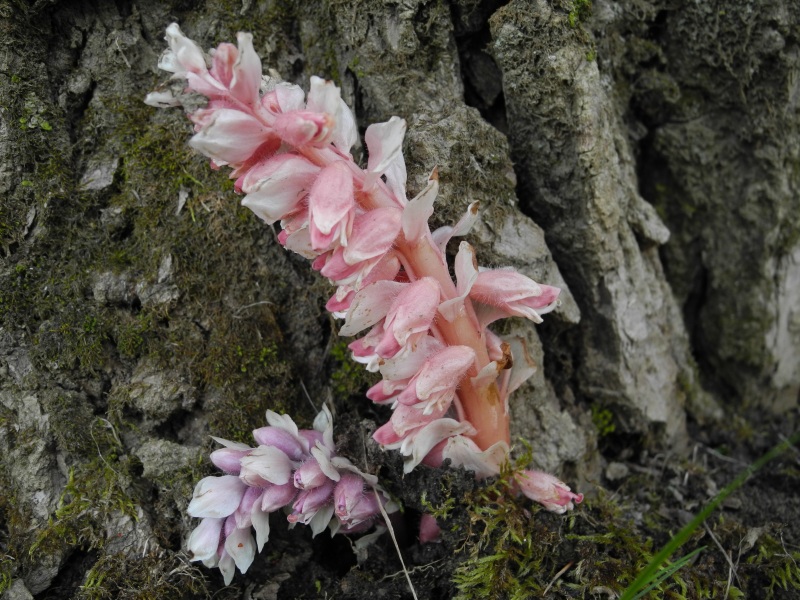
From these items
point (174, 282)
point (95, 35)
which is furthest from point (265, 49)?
point (174, 282)

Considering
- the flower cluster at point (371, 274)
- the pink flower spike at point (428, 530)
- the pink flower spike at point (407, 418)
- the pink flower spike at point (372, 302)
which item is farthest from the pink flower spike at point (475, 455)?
the pink flower spike at point (372, 302)

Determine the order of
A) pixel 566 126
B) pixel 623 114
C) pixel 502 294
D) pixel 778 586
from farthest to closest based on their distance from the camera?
pixel 623 114 → pixel 566 126 → pixel 778 586 → pixel 502 294

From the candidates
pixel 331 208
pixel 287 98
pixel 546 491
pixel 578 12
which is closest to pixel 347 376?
pixel 546 491

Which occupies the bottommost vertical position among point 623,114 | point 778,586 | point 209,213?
point 778,586

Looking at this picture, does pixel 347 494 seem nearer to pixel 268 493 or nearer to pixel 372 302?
pixel 268 493

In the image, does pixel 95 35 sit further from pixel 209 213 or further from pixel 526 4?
pixel 526 4

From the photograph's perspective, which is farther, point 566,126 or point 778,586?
point 566,126
